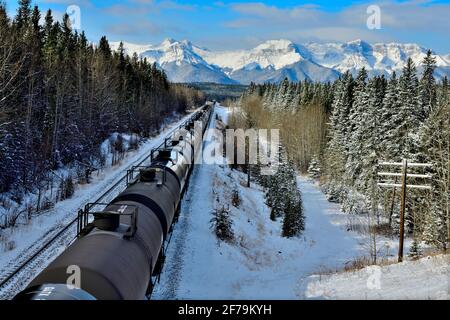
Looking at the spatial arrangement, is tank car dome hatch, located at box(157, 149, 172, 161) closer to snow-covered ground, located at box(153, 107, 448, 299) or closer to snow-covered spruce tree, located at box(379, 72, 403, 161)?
snow-covered ground, located at box(153, 107, 448, 299)

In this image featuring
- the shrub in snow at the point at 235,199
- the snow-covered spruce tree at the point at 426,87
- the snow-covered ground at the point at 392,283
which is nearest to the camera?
the snow-covered ground at the point at 392,283

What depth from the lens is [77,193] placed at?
28406mm

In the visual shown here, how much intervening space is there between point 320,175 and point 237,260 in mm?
46058

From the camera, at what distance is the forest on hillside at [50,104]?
27.0m

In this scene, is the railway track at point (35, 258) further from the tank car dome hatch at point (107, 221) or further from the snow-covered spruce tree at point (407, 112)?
the snow-covered spruce tree at point (407, 112)

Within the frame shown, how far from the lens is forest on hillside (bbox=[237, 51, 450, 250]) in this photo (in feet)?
96.4

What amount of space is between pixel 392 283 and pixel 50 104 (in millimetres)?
32749

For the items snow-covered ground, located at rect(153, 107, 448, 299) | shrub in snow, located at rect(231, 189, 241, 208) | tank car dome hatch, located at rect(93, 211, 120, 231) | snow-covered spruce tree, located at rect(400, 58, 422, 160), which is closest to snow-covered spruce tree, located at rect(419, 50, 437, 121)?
snow-covered spruce tree, located at rect(400, 58, 422, 160)

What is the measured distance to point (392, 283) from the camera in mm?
17859

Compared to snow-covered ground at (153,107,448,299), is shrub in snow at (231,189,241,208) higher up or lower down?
higher up

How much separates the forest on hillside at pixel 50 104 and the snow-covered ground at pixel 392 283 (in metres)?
19.3

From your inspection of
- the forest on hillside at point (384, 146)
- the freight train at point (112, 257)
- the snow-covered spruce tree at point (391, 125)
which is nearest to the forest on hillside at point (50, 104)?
the freight train at point (112, 257)

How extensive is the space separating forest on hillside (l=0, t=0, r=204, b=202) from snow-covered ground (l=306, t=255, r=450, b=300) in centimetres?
1926

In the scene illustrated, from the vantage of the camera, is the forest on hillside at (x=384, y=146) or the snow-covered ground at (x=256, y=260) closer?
the snow-covered ground at (x=256, y=260)
